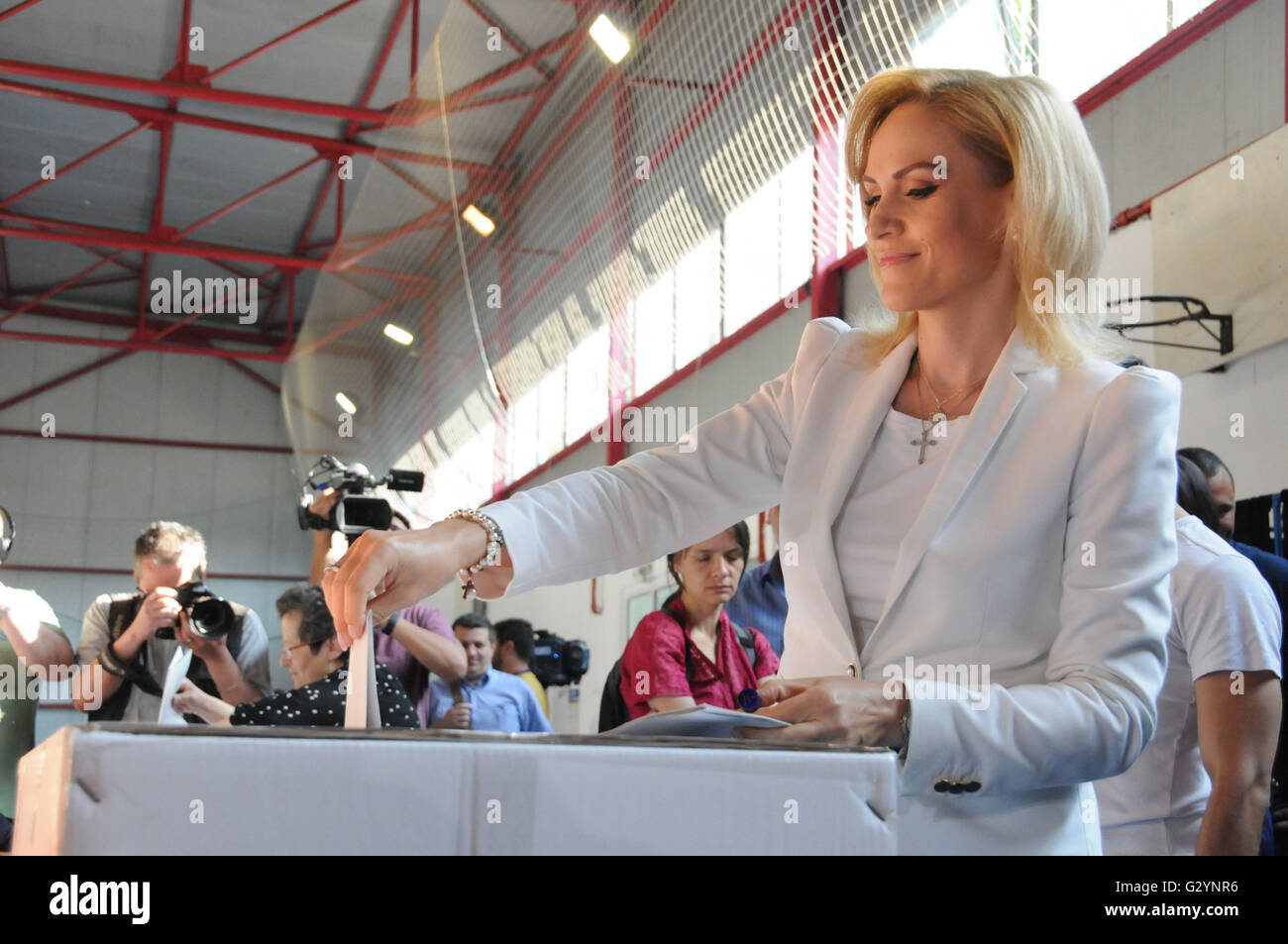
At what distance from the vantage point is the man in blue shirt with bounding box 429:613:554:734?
366 cm

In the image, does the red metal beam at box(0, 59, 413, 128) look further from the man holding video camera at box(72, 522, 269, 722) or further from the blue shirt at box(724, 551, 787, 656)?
the blue shirt at box(724, 551, 787, 656)

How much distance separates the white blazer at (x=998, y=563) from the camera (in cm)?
83

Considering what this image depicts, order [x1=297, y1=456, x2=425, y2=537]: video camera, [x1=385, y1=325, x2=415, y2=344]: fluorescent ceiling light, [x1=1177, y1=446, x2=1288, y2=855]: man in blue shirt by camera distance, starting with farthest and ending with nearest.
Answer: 1. [x1=1177, y1=446, x2=1288, y2=855]: man in blue shirt
2. [x1=385, y1=325, x2=415, y2=344]: fluorescent ceiling light
3. [x1=297, y1=456, x2=425, y2=537]: video camera

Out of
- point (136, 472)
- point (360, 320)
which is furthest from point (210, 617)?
point (136, 472)

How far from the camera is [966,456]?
96 centimetres

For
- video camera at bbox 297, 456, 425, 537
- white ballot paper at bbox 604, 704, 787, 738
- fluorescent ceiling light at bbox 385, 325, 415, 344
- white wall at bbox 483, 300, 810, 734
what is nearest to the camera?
white ballot paper at bbox 604, 704, 787, 738

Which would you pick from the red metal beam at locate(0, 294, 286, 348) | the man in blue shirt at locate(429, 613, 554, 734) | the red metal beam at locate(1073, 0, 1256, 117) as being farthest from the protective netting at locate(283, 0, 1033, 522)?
the red metal beam at locate(0, 294, 286, 348)

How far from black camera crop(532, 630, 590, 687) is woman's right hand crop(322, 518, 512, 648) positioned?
12.1 ft

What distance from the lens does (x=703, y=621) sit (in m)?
2.71

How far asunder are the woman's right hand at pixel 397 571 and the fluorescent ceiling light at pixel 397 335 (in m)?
1.12

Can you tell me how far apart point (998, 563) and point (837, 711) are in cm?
22

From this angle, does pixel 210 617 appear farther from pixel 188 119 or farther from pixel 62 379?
pixel 62 379

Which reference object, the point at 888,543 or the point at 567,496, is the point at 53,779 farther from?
the point at 888,543
